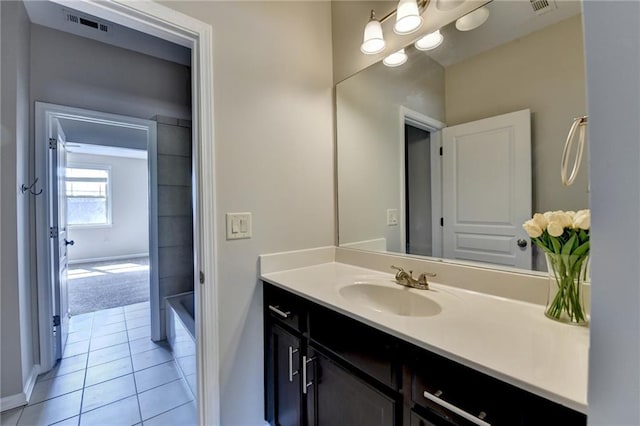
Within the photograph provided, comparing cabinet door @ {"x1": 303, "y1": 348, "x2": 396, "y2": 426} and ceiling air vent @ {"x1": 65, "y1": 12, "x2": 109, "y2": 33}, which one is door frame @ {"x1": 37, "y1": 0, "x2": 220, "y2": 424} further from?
ceiling air vent @ {"x1": 65, "y1": 12, "x2": 109, "y2": 33}

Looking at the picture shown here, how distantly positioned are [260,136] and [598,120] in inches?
52.4

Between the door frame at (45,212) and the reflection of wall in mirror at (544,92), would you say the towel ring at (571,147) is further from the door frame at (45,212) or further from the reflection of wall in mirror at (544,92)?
the door frame at (45,212)

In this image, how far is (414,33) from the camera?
4.50 feet

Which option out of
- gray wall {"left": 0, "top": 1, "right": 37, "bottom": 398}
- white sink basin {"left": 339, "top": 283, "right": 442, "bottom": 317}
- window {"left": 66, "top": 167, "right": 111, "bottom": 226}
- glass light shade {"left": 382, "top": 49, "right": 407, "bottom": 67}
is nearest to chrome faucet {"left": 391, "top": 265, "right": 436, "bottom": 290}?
white sink basin {"left": 339, "top": 283, "right": 442, "bottom": 317}

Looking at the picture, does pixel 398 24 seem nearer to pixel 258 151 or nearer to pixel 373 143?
pixel 373 143

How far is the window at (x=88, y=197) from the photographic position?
5.82 meters

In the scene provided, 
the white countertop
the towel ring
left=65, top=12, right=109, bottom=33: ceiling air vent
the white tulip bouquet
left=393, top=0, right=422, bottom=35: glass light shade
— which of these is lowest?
the white countertop

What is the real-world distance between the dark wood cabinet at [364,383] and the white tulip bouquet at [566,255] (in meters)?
0.41

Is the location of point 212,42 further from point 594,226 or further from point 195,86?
point 594,226

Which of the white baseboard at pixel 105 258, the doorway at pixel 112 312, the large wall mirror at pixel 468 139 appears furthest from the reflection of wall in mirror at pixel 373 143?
the white baseboard at pixel 105 258

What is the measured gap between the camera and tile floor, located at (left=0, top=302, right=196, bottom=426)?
1.63 metres

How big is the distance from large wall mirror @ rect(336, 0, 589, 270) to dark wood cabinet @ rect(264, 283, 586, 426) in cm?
60

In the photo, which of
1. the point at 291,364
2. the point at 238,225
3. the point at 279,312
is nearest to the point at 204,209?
the point at 238,225

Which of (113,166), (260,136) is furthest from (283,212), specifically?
(113,166)
